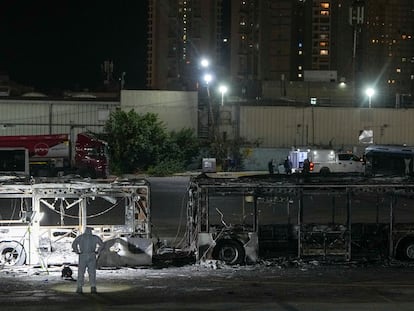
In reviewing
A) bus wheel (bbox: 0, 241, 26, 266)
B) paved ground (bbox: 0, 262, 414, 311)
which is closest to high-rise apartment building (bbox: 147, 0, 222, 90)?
bus wheel (bbox: 0, 241, 26, 266)

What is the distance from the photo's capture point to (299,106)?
56.9m

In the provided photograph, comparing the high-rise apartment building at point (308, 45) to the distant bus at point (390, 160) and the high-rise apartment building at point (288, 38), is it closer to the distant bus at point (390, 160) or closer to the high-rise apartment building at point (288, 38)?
the high-rise apartment building at point (288, 38)

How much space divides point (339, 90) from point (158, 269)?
72.5m

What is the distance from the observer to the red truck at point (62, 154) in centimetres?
4288

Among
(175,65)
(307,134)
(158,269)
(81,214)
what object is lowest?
(158,269)

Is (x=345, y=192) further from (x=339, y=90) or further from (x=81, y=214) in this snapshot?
(x=339, y=90)

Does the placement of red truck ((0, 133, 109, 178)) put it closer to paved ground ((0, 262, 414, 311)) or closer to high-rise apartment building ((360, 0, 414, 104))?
paved ground ((0, 262, 414, 311))

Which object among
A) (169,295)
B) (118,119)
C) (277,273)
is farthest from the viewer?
(118,119)

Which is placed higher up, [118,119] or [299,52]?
[299,52]

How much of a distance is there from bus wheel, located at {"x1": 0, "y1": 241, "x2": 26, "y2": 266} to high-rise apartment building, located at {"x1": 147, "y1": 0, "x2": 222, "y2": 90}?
9155 centimetres

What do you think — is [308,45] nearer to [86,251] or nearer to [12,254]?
[12,254]

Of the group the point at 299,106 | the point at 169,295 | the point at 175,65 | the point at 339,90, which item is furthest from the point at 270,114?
the point at 175,65

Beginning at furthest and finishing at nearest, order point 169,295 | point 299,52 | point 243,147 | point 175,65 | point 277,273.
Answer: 1. point 299,52
2. point 175,65
3. point 243,147
4. point 277,273
5. point 169,295

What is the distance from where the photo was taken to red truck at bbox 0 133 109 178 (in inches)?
1688
